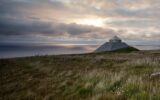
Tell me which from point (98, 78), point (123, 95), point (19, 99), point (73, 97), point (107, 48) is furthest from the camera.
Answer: point (107, 48)

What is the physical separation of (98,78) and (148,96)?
18.4 ft

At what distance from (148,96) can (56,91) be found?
5.70 m

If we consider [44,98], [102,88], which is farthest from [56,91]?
[102,88]

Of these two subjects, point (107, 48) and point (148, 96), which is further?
point (107, 48)

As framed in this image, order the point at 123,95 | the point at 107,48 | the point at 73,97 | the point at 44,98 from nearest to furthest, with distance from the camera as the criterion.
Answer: the point at 123,95 < the point at 73,97 < the point at 44,98 < the point at 107,48

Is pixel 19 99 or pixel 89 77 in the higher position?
pixel 89 77

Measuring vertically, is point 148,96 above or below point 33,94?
above

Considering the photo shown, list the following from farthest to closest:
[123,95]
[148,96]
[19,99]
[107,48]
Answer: [107,48] < [19,99] < [123,95] < [148,96]

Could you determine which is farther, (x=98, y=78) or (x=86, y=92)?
(x=98, y=78)

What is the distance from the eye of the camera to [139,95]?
729cm

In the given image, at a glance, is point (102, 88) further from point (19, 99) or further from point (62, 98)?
point (19, 99)

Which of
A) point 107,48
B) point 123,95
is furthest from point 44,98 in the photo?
point 107,48

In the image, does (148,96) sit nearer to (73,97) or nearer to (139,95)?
(139,95)

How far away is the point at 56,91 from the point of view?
38.1 ft
